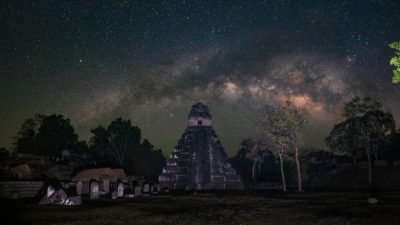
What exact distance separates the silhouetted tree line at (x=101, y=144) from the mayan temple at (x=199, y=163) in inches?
721

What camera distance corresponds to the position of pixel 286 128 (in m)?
49.7

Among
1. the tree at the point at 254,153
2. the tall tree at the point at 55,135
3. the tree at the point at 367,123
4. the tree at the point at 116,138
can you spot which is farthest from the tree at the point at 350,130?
the tall tree at the point at 55,135

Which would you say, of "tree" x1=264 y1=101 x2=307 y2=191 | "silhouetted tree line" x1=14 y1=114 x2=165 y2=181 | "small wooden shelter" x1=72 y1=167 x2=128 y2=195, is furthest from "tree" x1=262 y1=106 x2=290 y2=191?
"silhouetted tree line" x1=14 y1=114 x2=165 y2=181

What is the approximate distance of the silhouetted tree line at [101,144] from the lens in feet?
299

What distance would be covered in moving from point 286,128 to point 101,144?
68.3m

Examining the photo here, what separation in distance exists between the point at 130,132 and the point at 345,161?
6039 centimetres

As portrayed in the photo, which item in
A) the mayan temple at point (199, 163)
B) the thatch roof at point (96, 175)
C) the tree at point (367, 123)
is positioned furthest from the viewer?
the mayan temple at point (199, 163)

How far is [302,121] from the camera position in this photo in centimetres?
4878

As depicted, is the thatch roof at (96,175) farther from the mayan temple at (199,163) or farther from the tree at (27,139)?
the tree at (27,139)

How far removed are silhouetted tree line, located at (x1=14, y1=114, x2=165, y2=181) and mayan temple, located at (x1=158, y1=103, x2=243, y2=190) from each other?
60.1ft

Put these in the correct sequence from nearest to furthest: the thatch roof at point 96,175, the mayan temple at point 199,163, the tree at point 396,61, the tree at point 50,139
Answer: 1. the tree at point 396,61
2. the thatch roof at point 96,175
3. the mayan temple at point 199,163
4. the tree at point 50,139

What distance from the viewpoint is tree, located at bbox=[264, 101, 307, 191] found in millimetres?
48781

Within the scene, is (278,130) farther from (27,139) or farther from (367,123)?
(27,139)

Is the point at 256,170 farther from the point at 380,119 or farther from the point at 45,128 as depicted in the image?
the point at 45,128
